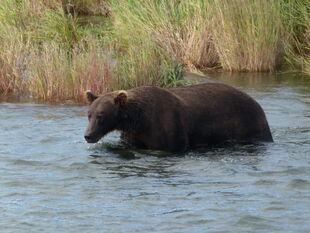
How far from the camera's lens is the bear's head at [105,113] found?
11.7 m

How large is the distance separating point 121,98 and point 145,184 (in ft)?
5.50

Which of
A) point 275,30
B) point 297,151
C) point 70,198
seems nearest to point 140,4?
point 275,30

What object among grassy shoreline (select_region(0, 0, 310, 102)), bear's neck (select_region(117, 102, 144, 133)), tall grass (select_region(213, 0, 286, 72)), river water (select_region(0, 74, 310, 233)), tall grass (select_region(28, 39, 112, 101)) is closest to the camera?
river water (select_region(0, 74, 310, 233))

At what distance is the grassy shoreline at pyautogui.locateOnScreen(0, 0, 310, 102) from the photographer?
15867 millimetres

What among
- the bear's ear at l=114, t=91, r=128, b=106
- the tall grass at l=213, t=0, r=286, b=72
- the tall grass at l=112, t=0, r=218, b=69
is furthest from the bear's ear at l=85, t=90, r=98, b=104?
the tall grass at l=213, t=0, r=286, b=72

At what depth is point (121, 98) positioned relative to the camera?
38.8 feet

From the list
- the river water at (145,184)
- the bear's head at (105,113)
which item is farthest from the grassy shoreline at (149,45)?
the bear's head at (105,113)

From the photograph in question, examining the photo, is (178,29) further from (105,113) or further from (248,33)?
(105,113)

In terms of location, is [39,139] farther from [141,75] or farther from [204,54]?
[204,54]

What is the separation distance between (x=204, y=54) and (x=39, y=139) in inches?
264

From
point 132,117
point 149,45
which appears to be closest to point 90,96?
point 132,117

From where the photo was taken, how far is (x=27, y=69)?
16469 mm

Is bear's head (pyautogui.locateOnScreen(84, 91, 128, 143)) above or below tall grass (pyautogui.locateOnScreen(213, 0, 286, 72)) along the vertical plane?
below

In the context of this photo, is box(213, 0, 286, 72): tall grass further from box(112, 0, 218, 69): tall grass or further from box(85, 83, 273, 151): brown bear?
box(85, 83, 273, 151): brown bear
